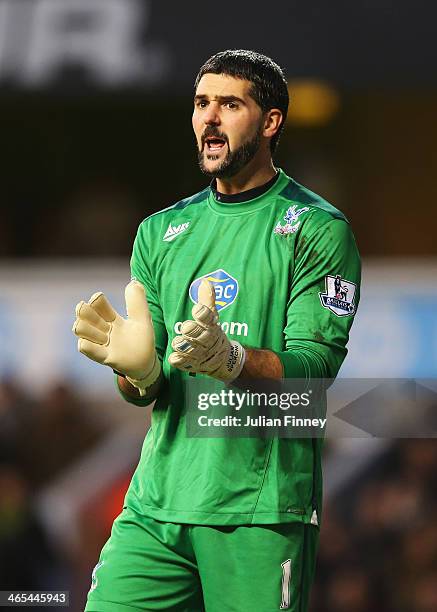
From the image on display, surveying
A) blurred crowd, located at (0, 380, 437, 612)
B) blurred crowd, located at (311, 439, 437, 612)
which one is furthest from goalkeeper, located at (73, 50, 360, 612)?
blurred crowd, located at (311, 439, 437, 612)

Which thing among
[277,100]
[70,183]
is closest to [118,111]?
[70,183]

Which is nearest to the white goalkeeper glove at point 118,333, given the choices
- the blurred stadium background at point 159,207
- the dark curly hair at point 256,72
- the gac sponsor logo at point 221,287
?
the gac sponsor logo at point 221,287

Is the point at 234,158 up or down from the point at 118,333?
up

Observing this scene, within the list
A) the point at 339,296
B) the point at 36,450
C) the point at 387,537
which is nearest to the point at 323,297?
the point at 339,296

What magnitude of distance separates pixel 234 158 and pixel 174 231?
1.01 feet

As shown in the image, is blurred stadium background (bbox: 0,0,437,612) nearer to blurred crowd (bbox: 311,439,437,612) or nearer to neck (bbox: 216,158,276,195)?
blurred crowd (bbox: 311,439,437,612)

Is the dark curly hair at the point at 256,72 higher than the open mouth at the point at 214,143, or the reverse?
the dark curly hair at the point at 256,72

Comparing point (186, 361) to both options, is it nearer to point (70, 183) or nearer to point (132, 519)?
point (132, 519)

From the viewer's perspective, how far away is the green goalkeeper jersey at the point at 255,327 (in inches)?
152

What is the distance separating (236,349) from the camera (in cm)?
366

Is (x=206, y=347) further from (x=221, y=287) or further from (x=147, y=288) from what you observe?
(x=147, y=288)

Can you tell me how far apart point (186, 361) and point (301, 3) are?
588 cm

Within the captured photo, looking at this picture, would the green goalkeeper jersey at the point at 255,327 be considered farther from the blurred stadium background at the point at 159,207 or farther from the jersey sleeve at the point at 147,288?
the blurred stadium background at the point at 159,207

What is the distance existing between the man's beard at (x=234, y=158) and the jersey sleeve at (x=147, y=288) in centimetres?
34
